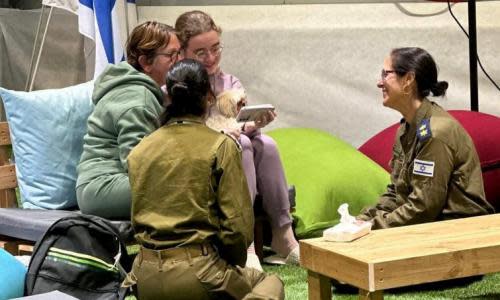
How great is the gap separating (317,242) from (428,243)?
1.30ft

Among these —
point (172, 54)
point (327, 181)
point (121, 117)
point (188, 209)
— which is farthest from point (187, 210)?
point (327, 181)

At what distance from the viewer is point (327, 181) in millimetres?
5309

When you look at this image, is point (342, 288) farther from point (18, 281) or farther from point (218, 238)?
point (18, 281)

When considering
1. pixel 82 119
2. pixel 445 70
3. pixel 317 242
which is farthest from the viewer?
pixel 445 70

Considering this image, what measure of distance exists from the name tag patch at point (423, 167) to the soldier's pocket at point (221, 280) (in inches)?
40.2

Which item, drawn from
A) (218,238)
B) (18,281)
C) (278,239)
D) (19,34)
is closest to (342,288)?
(278,239)

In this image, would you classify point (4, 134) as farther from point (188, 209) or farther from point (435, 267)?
point (435, 267)

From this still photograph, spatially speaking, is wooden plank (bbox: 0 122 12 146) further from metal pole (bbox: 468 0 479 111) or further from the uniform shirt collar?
metal pole (bbox: 468 0 479 111)

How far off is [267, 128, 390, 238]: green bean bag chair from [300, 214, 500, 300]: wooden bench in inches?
48.5

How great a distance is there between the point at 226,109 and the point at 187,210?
140cm

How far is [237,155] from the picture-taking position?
3.63 metres

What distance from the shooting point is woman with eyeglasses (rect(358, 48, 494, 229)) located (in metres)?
4.32

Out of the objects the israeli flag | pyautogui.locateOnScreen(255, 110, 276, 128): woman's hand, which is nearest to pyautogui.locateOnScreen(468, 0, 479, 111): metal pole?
pyautogui.locateOnScreen(255, 110, 276, 128): woman's hand

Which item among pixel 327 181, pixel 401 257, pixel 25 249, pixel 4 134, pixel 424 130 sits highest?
pixel 424 130
